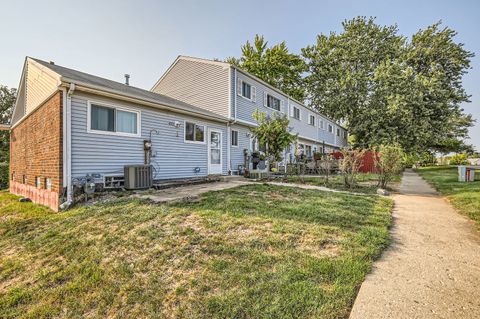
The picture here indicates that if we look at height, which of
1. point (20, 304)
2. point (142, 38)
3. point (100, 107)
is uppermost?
point (142, 38)

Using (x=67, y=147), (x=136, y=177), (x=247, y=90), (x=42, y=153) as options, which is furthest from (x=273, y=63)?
(x=67, y=147)

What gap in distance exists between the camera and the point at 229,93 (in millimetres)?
12141

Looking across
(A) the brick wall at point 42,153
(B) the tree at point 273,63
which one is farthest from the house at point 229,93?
(B) the tree at point 273,63

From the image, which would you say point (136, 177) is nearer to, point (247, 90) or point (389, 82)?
point (247, 90)

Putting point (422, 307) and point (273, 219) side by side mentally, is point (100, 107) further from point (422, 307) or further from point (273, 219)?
point (422, 307)

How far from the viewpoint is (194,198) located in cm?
604

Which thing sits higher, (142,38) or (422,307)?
(142,38)

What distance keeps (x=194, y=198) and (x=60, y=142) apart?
3.73 metres

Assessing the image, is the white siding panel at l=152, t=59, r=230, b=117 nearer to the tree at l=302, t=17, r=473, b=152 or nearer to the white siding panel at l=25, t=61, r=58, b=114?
the white siding panel at l=25, t=61, r=58, b=114

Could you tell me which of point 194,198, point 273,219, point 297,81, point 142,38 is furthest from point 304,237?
point 297,81

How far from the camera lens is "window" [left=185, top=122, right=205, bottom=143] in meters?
9.82

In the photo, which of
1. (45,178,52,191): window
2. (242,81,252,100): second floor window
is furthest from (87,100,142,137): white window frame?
(242,81,252,100): second floor window

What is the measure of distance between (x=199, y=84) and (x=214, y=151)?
15.7 feet

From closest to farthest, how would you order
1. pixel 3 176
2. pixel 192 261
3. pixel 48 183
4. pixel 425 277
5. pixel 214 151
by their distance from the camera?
pixel 425 277 → pixel 192 261 → pixel 48 183 → pixel 214 151 → pixel 3 176
